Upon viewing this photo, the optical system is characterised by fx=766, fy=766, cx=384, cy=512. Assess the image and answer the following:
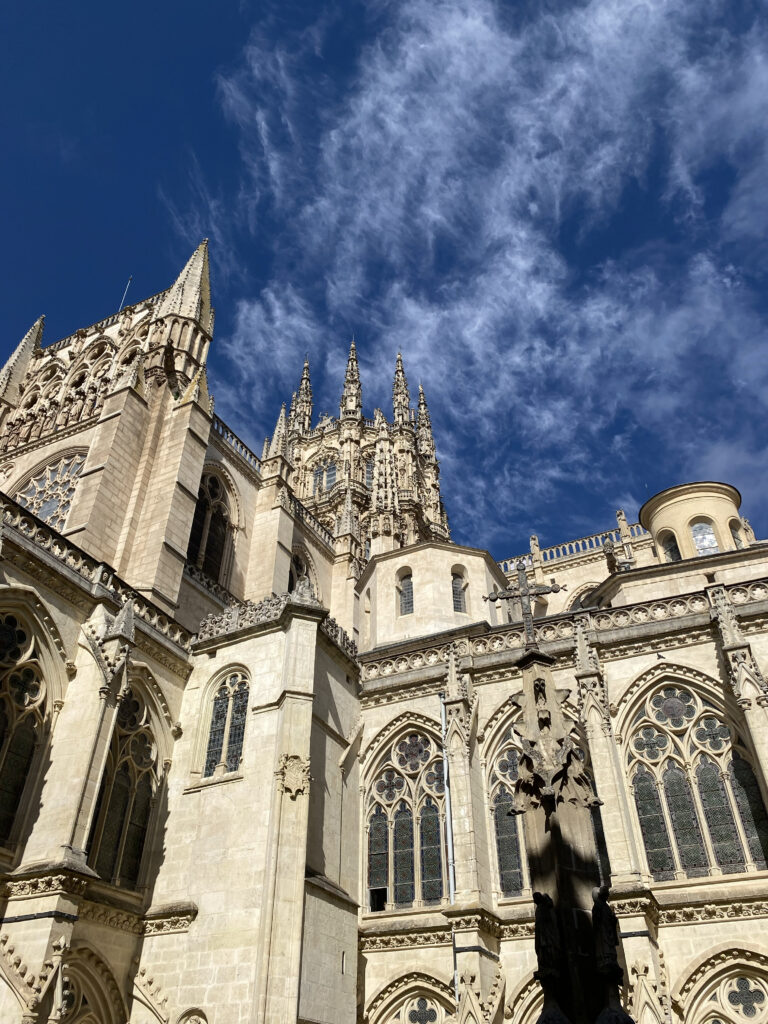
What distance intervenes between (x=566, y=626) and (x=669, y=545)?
9.73 m

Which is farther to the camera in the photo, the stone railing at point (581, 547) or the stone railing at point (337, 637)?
the stone railing at point (581, 547)

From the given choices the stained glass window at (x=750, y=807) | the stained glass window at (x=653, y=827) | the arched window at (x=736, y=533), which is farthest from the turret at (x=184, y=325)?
the stained glass window at (x=750, y=807)

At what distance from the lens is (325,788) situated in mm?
17797

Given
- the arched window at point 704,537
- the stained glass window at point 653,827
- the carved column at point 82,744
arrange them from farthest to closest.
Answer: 1. the arched window at point 704,537
2. the stained glass window at point 653,827
3. the carved column at point 82,744

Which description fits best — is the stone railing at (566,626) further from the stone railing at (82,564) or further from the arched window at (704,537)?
the arched window at (704,537)

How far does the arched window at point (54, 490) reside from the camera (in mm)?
24875

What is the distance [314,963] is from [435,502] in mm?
34427

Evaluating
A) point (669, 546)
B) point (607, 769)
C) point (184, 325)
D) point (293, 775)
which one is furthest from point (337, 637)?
point (184, 325)

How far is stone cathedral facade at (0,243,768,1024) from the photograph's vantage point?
1420cm

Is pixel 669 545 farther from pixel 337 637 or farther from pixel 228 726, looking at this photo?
pixel 228 726

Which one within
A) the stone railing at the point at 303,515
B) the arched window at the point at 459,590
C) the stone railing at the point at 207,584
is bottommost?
the stone railing at the point at 207,584

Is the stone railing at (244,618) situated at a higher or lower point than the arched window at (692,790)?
higher

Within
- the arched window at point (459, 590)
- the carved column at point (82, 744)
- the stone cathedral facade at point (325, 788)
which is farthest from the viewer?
the arched window at point (459, 590)

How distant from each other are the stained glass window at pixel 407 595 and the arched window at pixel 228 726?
9.99m
